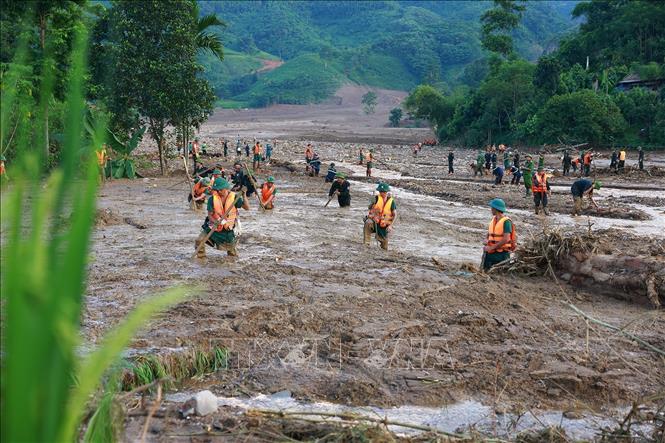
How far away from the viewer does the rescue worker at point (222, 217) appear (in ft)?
36.4

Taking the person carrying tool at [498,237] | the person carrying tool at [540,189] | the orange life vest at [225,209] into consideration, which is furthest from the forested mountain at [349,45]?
the orange life vest at [225,209]

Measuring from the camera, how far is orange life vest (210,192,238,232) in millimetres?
11125

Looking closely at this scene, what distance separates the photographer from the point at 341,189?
63.8ft

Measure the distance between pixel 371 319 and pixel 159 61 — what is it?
797 inches

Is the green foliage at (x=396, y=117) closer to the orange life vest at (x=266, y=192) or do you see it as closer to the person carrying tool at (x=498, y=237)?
the orange life vest at (x=266, y=192)

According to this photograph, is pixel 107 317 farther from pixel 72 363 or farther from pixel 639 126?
pixel 639 126

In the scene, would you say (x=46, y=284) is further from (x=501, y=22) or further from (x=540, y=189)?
(x=501, y=22)

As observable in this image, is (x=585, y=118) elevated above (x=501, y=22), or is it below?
below

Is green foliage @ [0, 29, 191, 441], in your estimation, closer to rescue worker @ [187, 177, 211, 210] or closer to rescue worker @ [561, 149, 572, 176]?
rescue worker @ [187, 177, 211, 210]

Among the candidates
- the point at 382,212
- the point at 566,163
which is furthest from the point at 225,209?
the point at 566,163

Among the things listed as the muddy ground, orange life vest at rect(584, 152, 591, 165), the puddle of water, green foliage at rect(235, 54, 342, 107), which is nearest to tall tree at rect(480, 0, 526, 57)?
orange life vest at rect(584, 152, 591, 165)

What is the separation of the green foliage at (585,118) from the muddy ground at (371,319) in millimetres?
29003

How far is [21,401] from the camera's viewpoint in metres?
1.06

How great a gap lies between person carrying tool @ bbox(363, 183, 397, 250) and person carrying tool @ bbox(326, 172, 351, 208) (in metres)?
5.69
